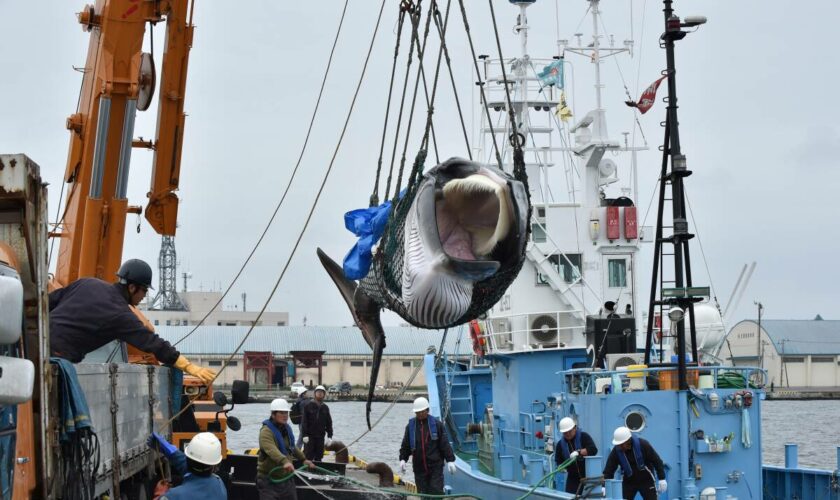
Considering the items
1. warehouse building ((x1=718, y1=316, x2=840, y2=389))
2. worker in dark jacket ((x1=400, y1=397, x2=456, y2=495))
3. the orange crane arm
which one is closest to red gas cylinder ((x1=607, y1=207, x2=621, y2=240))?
worker in dark jacket ((x1=400, y1=397, x2=456, y2=495))

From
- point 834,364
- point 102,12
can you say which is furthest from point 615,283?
point 834,364

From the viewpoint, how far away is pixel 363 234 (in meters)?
7.76

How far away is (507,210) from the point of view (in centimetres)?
583

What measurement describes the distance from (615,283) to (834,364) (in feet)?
210

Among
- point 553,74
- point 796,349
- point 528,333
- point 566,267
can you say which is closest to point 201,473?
point 528,333

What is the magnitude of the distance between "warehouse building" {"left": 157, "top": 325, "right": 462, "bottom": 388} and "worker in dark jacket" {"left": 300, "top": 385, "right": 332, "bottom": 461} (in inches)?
2320

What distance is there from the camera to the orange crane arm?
40.2ft

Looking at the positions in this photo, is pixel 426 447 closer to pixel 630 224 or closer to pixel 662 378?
pixel 662 378

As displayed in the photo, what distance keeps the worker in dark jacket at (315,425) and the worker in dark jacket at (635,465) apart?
6.24 metres

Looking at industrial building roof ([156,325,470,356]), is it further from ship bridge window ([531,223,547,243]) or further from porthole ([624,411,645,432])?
porthole ([624,411,645,432])

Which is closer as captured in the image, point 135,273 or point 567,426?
point 135,273

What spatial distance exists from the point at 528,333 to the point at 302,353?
199 feet

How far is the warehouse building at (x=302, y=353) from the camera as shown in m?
79.3

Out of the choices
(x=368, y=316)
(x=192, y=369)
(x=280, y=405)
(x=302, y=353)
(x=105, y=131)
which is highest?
(x=105, y=131)
